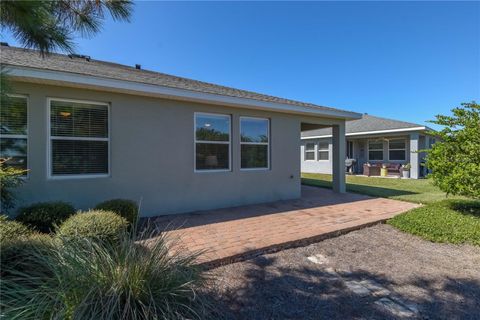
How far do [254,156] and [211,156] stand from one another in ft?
4.83

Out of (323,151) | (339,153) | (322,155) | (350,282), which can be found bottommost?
(350,282)

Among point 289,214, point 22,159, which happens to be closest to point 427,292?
point 289,214

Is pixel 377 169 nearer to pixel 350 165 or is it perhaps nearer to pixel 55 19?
pixel 350 165

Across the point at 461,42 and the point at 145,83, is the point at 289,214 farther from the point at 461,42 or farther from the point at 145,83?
the point at 461,42

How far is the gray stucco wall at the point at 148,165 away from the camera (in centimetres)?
489

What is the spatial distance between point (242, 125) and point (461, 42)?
9.59 m

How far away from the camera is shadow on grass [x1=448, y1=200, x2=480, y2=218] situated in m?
6.05

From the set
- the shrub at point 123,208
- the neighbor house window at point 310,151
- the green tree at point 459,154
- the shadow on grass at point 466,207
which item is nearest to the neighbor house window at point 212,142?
the shrub at point 123,208

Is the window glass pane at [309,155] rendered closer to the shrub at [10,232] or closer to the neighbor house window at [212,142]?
the neighbor house window at [212,142]

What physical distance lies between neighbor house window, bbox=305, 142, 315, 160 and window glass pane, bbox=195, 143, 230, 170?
1493 cm

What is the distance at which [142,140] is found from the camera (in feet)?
19.4

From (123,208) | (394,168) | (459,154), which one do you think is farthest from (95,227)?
(394,168)

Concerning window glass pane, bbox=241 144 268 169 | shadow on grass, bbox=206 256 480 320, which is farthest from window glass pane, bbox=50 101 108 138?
shadow on grass, bbox=206 256 480 320

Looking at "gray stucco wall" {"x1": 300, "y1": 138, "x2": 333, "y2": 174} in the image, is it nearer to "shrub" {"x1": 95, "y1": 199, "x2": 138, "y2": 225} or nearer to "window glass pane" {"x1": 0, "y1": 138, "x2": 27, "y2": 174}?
"shrub" {"x1": 95, "y1": 199, "x2": 138, "y2": 225}
